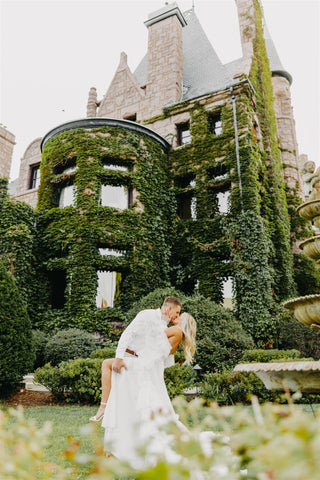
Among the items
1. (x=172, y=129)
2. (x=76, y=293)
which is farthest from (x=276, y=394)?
(x=172, y=129)

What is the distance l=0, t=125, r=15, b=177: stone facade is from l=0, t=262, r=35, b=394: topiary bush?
1743cm

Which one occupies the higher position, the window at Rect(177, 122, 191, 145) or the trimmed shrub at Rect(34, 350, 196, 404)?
the window at Rect(177, 122, 191, 145)

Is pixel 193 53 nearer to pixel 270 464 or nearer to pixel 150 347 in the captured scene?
pixel 150 347

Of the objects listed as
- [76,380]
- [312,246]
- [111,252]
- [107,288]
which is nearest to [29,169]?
[111,252]

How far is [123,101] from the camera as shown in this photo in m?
22.3

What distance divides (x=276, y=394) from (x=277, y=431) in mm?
7454

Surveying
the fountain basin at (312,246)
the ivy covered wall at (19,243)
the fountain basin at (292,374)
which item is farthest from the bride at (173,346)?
the ivy covered wall at (19,243)

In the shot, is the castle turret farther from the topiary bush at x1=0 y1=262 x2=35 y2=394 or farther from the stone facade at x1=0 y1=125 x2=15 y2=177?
the topiary bush at x1=0 y1=262 x2=35 y2=394

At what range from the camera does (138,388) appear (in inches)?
162

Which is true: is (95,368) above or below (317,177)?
below

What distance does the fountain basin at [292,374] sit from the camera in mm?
3770

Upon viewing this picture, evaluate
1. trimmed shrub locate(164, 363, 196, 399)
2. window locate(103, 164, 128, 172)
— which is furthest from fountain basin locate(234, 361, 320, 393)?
window locate(103, 164, 128, 172)

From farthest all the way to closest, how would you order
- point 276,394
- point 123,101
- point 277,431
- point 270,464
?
point 123,101
point 276,394
point 277,431
point 270,464

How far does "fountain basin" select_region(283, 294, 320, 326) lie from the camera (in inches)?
232
